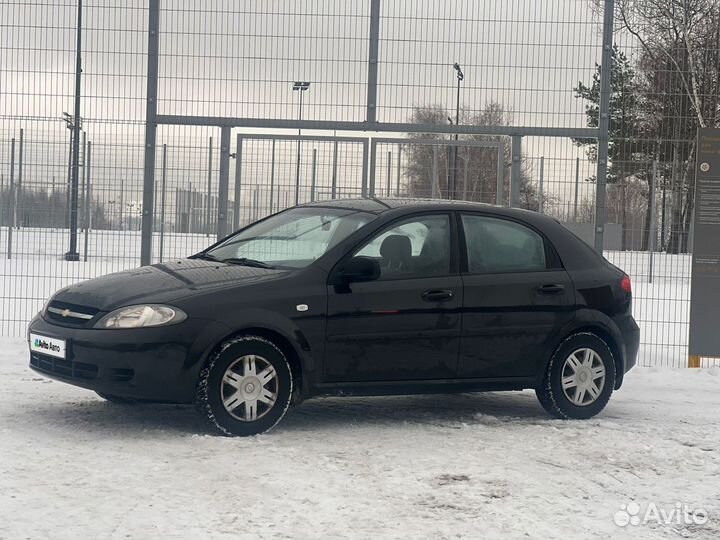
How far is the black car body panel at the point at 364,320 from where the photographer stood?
6.64 meters

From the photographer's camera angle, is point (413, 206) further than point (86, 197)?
No

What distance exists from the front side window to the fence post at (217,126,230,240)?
3900 mm

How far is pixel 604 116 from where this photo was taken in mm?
10961

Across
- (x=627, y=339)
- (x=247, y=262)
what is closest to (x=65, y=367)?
(x=247, y=262)

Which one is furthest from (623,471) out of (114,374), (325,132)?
(325,132)

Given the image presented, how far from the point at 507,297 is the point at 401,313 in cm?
87

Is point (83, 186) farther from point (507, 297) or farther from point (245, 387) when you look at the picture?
point (507, 297)

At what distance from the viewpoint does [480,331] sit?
7539mm

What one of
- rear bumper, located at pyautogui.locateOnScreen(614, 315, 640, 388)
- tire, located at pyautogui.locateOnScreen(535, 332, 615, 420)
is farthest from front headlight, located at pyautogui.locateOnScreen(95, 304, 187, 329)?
rear bumper, located at pyautogui.locateOnScreen(614, 315, 640, 388)

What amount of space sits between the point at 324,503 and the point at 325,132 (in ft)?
21.0

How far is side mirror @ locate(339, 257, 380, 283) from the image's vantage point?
23.5 ft

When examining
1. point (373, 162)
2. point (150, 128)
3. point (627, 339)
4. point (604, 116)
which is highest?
point (604, 116)

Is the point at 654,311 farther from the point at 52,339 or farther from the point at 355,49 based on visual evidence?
the point at 52,339

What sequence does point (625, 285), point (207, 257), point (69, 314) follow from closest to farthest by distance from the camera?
point (69, 314) < point (207, 257) < point (625, 285)
